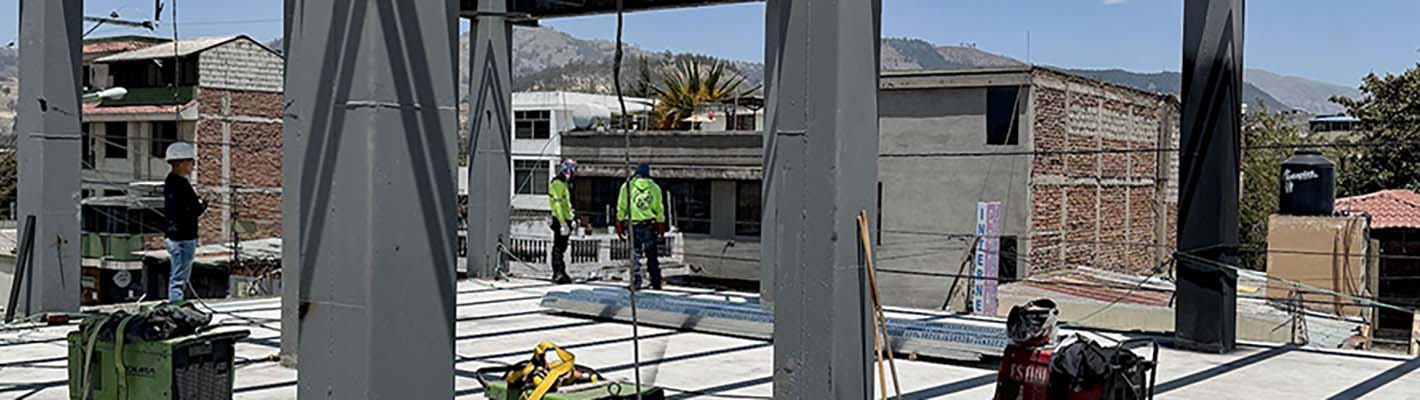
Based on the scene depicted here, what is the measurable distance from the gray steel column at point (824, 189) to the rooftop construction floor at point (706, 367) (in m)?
1.94

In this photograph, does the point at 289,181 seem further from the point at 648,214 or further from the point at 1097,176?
the point at 1097,176

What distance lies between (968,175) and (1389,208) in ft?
36.2

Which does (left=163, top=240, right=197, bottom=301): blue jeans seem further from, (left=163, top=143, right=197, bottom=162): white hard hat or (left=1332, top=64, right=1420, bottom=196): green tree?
(left=1332, top=64, right=1420, bottom=196): green tree

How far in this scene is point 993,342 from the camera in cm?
1034

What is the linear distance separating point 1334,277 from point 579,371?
18145 millimetres

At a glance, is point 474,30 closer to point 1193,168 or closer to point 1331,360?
point 1193,168

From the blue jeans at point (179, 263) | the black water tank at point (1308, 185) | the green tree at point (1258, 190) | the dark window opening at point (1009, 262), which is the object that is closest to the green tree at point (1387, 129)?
the green tree at point (1258, 190)

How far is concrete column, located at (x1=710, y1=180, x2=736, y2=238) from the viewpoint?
4078cm

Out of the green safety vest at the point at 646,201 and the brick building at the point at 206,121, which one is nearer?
the green safety vest at the point at 646,201

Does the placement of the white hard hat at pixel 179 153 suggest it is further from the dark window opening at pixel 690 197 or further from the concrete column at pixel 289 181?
the dark window opening at pixel 690 197

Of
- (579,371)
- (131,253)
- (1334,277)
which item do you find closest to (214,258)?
(131,253)

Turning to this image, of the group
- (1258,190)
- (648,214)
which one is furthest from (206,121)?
(1258,190)

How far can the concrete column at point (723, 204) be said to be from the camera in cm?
4078

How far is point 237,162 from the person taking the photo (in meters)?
54.7
